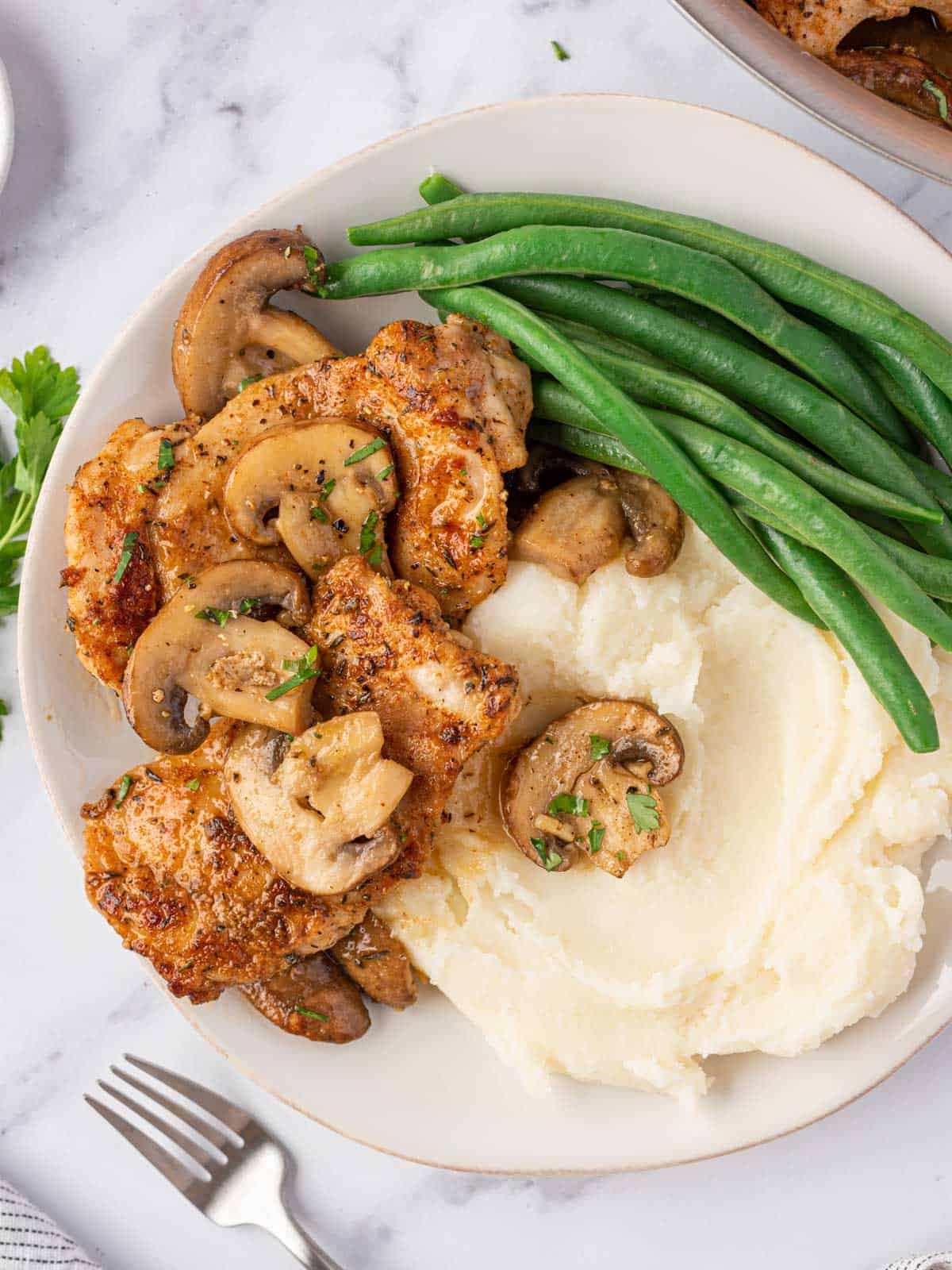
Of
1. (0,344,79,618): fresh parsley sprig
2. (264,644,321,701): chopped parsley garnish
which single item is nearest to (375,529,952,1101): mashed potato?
(264,644,321,701): chopped parsley garnish

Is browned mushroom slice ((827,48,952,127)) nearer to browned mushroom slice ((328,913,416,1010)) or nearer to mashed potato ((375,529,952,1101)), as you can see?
mashed potato ((375,529,952,1101))

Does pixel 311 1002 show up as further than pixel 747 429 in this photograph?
Yes

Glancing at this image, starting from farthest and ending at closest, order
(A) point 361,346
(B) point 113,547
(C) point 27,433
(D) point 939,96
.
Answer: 1. (C) point 27,433
2. (A) point 361,346
3. (B) point 113,547
4. (D) point 939,96

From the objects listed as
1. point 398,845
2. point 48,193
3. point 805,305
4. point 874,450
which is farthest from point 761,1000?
point 48,193

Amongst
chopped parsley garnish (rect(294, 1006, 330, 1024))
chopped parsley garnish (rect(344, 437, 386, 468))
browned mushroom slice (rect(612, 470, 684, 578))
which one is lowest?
chopped parsley garnish (rect(294, 1006, 330, 1024))

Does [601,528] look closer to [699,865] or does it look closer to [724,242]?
[724,242]

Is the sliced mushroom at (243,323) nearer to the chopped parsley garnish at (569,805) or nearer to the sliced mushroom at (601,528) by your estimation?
the sliced mushroom at (601,528)

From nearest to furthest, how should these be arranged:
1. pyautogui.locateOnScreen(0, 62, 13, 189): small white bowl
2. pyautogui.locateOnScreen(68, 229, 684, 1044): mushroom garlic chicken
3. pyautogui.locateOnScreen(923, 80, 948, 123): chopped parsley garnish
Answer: pyautogui.locateOnScreen(923, 80, 948, 123): chopped parsley garnish, pyautogui.locateOnScreen(68, 229, 684, 1044): mushroom garlic chicken, pyautogui.locateOnScreen(0, 62, 13, 189): small white bowl

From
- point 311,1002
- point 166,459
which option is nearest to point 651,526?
point 166,459
